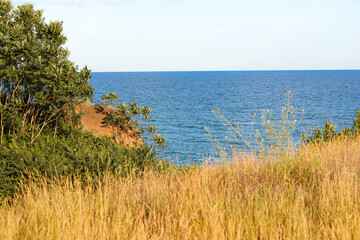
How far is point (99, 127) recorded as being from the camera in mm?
10828

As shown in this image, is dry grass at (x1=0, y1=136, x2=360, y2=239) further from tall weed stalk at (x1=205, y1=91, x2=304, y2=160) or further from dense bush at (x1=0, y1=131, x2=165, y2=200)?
dense bush at (x1=0, y1=131, x2=165, y2=200)

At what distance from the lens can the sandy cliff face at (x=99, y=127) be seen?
1073 cm

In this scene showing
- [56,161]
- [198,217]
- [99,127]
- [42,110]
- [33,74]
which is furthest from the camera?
[99,127]

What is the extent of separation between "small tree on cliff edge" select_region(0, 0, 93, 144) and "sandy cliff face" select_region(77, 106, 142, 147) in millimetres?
1790

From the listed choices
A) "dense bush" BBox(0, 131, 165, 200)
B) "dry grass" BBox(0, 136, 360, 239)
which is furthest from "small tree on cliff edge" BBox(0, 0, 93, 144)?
"dry grass" BBox(0, 136, 360, 239)

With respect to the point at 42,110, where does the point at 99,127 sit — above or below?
below

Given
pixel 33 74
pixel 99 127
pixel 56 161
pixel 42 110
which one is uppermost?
pixel 33 74

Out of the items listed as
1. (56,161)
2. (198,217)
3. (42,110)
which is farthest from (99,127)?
(198,217)

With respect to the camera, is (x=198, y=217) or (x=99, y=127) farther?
(x=99, y=127)

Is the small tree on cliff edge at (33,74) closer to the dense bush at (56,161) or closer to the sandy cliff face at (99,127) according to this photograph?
the dense bush at (56,161)

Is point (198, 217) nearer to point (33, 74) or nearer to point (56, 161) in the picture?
point (56, 161)

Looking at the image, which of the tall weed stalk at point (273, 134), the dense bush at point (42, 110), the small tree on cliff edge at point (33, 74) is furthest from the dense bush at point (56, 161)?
the tall weed stalk at point (273, 134)

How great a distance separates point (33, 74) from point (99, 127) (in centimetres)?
325

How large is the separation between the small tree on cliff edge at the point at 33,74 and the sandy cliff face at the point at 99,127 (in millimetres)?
1790
